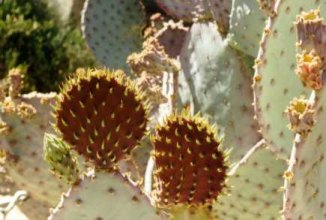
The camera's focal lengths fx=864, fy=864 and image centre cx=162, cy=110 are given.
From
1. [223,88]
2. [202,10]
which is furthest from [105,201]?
[202,10]

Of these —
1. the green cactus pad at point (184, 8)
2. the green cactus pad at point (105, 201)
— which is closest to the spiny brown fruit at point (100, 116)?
the green cactus pad at point (105, 201)

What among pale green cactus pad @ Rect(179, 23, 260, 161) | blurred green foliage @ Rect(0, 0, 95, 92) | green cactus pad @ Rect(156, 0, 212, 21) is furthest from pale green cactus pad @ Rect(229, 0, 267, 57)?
blurred green foliage @ Rect(0, 0, 95, 92)

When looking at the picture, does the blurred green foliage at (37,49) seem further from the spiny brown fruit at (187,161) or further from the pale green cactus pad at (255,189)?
the spiny brown fruit at (187,161)

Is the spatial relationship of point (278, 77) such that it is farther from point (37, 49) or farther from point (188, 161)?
point (37, 49)

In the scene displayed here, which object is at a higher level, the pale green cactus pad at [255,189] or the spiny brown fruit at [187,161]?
the pale green cactus pad at [255,189]

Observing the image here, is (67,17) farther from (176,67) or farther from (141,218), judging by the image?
(141,218)

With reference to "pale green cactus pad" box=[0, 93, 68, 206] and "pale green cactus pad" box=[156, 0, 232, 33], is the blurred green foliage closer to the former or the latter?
"pale green cactus pad" box=[156, 0, 232, 33]
